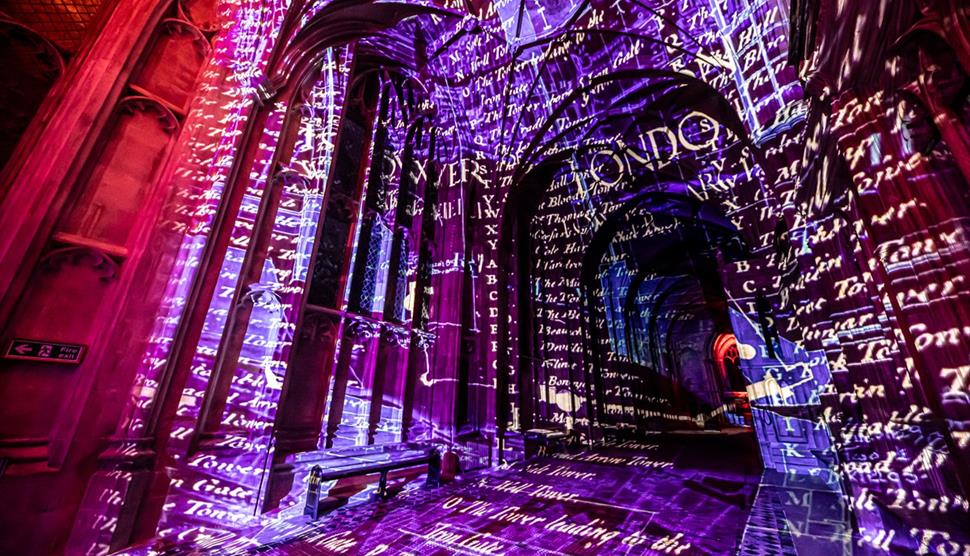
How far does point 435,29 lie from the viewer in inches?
221

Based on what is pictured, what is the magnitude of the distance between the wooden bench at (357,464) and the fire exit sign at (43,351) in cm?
196

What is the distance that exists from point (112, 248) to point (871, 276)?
20.1 feet

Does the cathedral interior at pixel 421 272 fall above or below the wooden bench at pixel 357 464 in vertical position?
above

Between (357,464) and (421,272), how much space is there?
349cm

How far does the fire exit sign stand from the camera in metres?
2.22

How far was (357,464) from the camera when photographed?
11.2 feet

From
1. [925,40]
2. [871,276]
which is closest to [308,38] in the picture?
[925,40]

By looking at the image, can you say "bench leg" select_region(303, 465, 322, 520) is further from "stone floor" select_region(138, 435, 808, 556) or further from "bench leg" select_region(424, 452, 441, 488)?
"bench leg" select_region(424, 452, 441, 488)

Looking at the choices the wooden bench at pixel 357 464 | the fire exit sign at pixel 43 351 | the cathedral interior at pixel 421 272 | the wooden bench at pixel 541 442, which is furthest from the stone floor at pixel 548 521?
the wooden bench at pixel 541 442

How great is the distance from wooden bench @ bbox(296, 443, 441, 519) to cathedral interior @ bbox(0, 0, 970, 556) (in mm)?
37

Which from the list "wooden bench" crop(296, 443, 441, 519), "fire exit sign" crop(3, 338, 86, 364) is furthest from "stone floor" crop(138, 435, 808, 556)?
"fire exit sign" crop(3, 338, 86, 364)

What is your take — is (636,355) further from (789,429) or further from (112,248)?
(112,248)

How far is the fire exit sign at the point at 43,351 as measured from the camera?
2.22 m

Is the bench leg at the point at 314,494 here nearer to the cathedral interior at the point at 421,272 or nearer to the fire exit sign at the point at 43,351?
the cathedral interior at the point at 421,272
